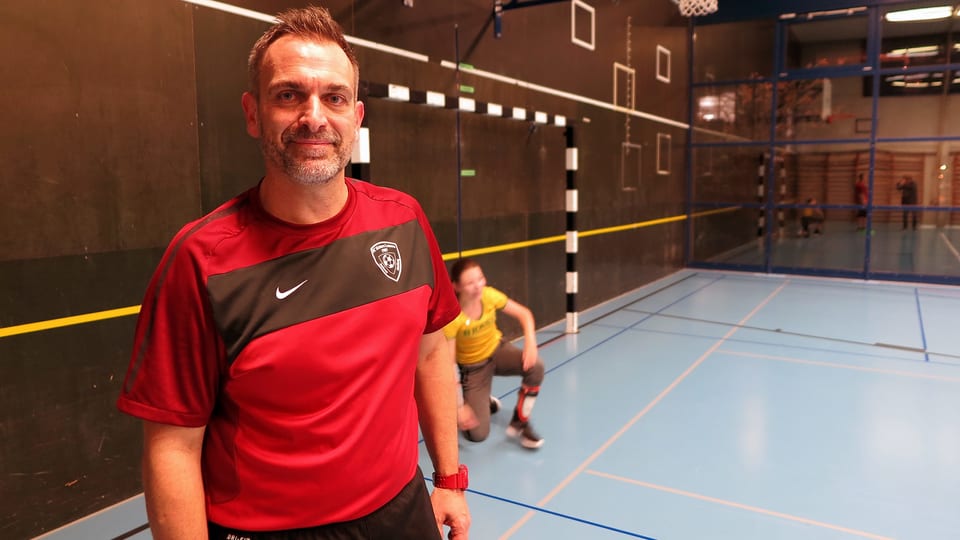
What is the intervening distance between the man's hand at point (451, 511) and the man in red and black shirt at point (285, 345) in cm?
23

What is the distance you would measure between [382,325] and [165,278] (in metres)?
0.43

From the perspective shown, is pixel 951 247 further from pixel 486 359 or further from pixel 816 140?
pixel 486 359

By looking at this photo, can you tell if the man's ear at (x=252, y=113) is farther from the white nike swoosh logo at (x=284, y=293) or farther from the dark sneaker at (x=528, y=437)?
the dark sneaker at (x=528, y=437)

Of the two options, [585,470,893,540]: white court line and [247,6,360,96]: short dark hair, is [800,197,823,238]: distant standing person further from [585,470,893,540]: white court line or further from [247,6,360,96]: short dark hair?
[247,6,360,96]: short dark hair

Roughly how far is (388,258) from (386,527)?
583 mm

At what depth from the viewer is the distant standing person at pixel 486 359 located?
13.3 feet

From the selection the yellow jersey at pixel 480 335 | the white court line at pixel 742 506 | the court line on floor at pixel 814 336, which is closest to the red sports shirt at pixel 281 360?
the white court line at pixel 742 506

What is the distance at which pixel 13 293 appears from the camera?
287 centimetres

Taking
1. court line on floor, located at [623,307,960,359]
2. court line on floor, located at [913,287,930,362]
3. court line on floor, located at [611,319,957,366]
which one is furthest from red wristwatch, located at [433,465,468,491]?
court line on floor, located at [623,307,960,359]

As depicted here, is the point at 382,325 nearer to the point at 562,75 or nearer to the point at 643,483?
the point at 643,483

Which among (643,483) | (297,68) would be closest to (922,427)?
(643,483)

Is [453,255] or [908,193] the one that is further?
[908,193]

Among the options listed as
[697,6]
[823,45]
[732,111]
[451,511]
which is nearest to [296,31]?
[451,511]

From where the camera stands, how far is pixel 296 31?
4.28 ft
